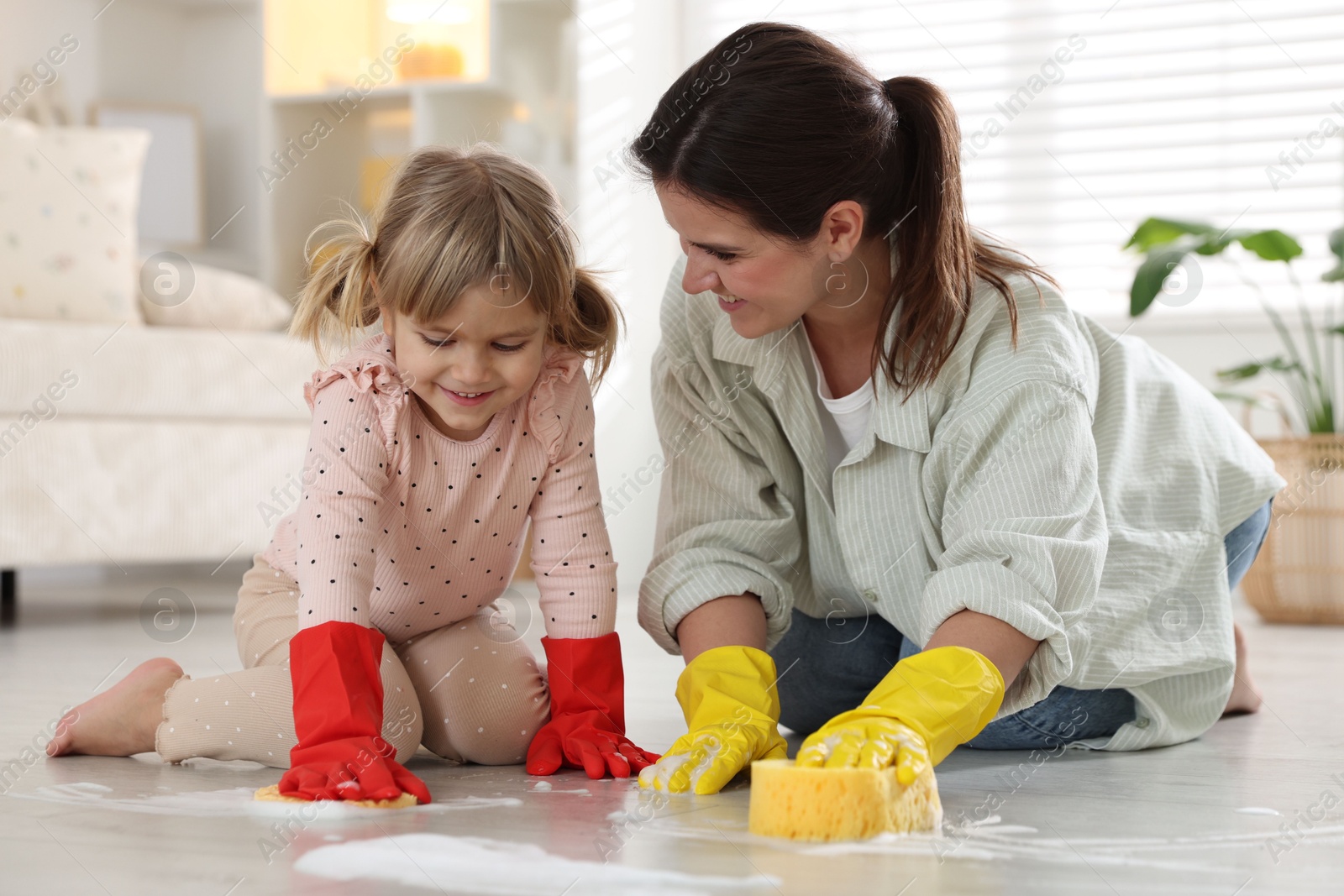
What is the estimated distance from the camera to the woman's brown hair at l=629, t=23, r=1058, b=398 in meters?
1.03

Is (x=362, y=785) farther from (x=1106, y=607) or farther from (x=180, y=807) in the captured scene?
(x=1106, y=607)

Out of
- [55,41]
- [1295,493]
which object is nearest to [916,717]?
[1295,493]

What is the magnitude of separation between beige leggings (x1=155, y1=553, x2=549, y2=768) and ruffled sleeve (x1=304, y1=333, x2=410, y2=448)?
21 cm

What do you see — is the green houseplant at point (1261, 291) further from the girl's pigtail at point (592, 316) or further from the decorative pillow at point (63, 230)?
the decorative pillow at point (63, 230)

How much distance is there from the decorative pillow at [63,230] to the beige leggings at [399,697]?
1433 millimetres

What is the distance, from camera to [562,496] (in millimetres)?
1137

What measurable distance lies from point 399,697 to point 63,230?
170 cm

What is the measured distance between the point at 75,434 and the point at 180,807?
1375mm

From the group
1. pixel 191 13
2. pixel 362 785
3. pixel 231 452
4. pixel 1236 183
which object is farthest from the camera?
pixel 191 13

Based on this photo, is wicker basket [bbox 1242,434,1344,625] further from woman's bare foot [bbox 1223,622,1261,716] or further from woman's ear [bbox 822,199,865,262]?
woman's ear [bbox 822,199,865,262]

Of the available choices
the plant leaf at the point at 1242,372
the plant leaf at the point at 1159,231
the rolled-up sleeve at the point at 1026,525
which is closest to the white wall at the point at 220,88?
the plant leaf at the point at 1159,231

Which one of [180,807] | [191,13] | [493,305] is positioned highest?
[191,13]

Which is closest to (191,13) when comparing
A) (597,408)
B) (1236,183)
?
(597,408)

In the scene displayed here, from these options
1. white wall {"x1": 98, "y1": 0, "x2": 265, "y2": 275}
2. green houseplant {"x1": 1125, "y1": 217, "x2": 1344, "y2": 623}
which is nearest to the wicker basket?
green houseplant {"x1": 1125, "y1": 217, "x2": 1344, "y2": 623}
